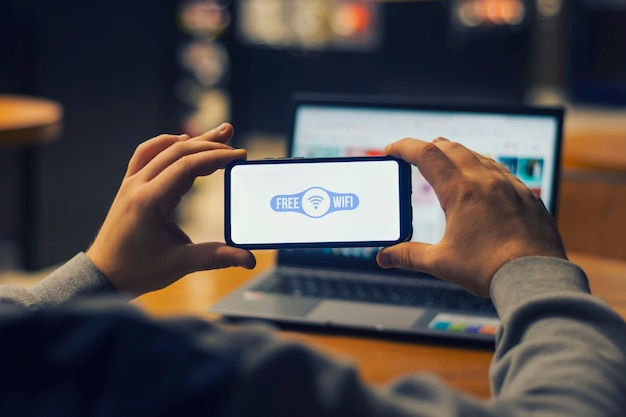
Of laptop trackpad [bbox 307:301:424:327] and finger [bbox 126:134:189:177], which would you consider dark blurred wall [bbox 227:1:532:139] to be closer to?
laptop trackpad [bbox 307:301:424:327]

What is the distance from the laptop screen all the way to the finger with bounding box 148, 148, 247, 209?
0.46 metres

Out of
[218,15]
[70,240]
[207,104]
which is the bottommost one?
[70,240]

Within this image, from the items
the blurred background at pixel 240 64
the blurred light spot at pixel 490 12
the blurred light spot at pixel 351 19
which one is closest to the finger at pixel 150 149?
the blurred background at pixel 240 64

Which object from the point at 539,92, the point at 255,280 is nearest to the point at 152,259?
the point at 255,280

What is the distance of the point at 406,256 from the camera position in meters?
0.81

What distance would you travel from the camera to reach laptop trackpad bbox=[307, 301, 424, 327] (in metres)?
1.08

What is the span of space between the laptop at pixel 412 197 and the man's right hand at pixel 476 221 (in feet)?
1.14

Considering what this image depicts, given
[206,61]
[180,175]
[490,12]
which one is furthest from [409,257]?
[490,12]

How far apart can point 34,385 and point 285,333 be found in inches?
28.0

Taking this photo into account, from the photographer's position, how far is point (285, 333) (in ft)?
3.52

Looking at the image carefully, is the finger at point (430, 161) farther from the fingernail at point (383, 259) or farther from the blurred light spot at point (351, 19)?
the blurred light spot at point (351, 19)

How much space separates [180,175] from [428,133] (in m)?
0.56

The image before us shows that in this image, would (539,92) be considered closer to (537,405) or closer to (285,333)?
(285,333)

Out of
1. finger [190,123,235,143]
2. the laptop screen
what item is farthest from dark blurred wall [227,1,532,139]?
finger [190,123,235,143]
